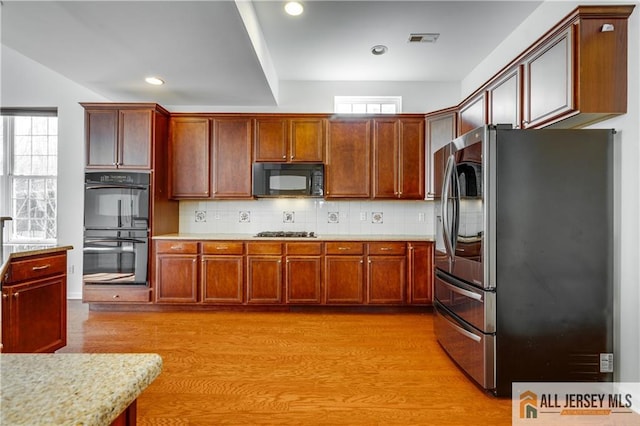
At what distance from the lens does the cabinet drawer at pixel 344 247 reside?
3660mm

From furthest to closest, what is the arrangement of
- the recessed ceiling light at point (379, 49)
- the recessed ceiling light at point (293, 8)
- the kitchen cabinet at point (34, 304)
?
the recessed ceiling light at point (379, 49) < the recessed ceiling light at point (293, 8) < the kitchen cabinet at point (34, 304)

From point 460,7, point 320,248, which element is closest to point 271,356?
point 320,248

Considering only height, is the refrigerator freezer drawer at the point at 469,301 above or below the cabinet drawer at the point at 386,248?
below

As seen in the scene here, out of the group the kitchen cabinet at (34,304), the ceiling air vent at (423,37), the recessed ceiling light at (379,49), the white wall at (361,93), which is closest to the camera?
the kitchen cabinet at (34,304)

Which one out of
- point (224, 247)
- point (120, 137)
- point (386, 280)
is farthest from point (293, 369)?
point (120, 137)

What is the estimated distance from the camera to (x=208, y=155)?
3971mm

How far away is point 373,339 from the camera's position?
9.57ft

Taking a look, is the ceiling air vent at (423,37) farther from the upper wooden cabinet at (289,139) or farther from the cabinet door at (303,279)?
the cabinet door at (303,279)

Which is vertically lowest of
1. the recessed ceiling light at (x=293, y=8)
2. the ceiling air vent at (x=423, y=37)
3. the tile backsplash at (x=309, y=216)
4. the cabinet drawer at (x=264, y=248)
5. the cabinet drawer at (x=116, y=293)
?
the cabinet drawer at (x=116, y=293)

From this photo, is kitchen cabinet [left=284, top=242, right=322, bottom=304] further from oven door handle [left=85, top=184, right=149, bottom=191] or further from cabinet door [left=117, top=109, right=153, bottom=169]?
cabinet door [left=117, top=109, right=153, bottom=169]

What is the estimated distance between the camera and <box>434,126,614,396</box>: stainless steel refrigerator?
200 cm

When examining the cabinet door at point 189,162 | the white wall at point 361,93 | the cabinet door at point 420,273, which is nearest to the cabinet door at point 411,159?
the white wall at point 361,93

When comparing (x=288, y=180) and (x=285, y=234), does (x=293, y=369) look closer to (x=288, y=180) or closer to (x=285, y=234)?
(x=285, y=234)

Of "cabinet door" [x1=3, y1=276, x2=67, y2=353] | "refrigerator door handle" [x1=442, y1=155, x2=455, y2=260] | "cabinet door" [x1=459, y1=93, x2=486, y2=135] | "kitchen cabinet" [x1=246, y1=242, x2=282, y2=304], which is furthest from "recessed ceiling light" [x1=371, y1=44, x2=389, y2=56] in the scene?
"cabinet door" [x1=3, y1=276, x2=67, y2=353]
